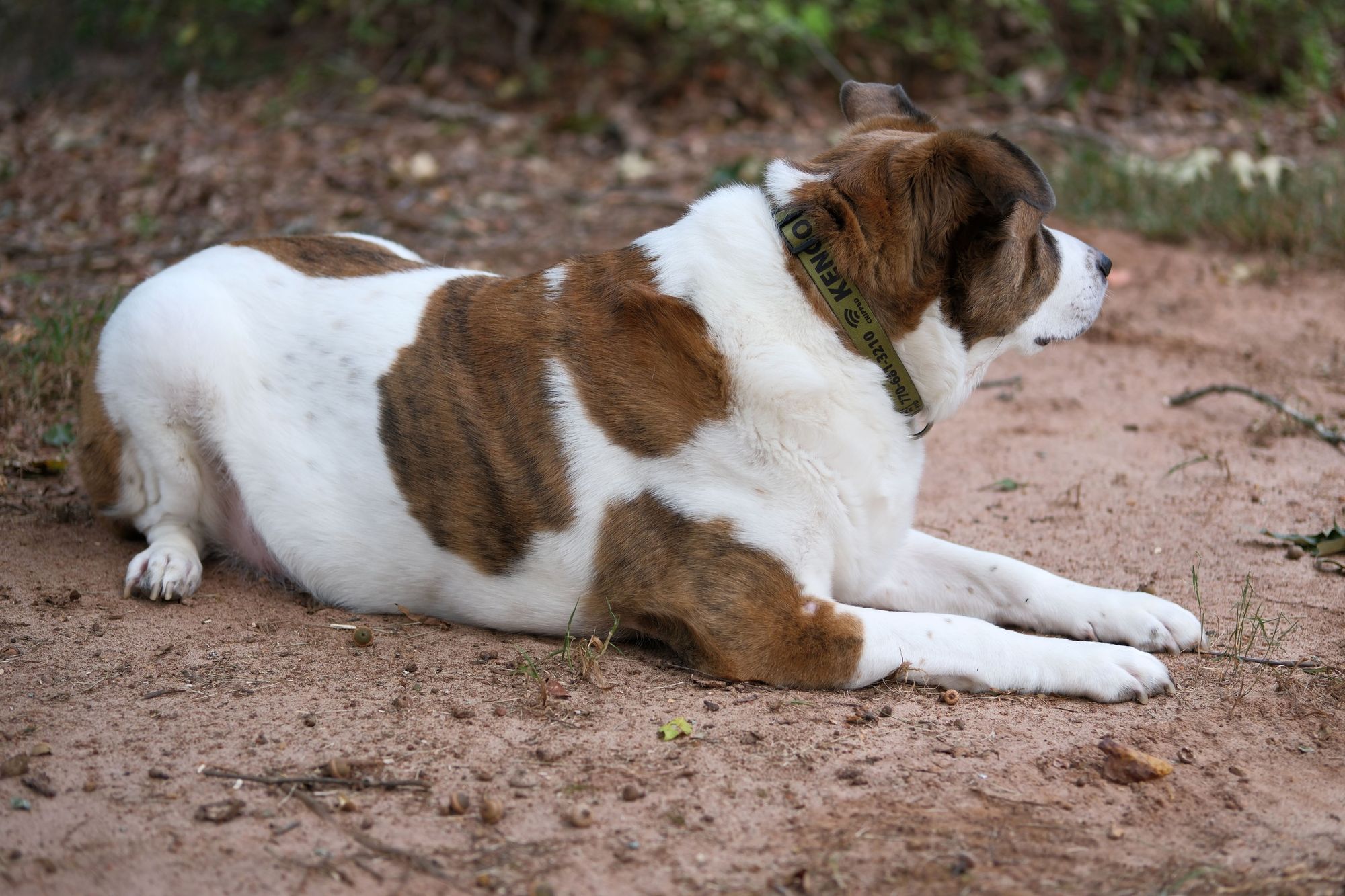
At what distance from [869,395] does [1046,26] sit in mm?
8531

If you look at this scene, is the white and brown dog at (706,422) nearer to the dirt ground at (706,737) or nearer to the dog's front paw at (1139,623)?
the dog's front paw at (1139,623)

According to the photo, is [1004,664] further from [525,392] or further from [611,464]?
[525,392]

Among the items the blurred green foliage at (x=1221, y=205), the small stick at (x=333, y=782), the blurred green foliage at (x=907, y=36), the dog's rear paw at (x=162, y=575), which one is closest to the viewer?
the small stick at (x=333, y=782)

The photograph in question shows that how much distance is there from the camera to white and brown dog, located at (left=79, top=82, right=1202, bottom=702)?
10.6ft

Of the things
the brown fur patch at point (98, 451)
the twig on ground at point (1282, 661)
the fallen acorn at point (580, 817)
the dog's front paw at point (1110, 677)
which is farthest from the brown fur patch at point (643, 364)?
the brown fur patch at point (98, 451)

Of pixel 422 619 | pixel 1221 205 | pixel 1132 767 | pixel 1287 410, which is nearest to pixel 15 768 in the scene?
pixel 422 619

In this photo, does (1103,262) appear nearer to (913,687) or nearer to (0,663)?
(913,687)

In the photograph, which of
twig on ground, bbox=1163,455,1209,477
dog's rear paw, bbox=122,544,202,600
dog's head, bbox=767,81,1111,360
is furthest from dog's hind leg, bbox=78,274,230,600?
twig on ground, bbox=1163,455,1209,477

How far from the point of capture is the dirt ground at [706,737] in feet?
8.05

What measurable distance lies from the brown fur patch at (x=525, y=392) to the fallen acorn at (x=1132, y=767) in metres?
1.32

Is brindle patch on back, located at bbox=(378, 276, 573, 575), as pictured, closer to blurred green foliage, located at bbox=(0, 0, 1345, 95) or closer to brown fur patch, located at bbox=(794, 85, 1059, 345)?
brown fur patch, located at bbox=(794, 85, 1059, 345)

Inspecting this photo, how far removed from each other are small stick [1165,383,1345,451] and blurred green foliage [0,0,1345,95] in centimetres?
549

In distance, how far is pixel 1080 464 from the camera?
5070mm

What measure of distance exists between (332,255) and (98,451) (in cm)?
106
